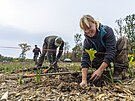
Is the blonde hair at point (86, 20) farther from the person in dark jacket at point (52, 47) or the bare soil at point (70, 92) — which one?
the person in dark jacket at point (52, 47)

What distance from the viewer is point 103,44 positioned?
3.21 meters

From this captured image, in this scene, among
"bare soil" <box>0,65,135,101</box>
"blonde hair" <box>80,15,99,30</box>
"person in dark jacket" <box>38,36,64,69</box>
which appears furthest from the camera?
"person in dark jacket" <box>38,36,64,69</box>

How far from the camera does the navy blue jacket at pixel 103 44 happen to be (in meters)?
3.09

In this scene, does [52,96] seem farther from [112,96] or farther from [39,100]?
[112,96]

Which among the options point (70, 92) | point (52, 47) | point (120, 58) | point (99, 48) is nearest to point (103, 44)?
point (99, 48)

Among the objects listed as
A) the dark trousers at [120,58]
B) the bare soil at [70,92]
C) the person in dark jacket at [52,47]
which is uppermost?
the person in dark jacket at [52,47]

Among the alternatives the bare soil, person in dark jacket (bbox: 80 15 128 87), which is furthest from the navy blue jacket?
the bare soil

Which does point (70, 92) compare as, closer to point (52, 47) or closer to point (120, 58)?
point (120, 58)

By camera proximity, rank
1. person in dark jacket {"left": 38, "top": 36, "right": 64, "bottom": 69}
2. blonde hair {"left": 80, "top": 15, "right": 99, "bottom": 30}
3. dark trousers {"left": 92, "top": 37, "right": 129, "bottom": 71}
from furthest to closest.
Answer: person in dark jacket {"left": 38, "top": 36, "right": 64, "bottom": 69}
dark trousers {"left": 92, "top": 37, "right": 129, "bottom": 71}
blonde hair {"left": 80, "top": 15, "right": 99, "bottom": 30}

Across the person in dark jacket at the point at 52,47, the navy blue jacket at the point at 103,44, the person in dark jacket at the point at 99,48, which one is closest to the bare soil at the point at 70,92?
the person in dark jacket at the point at 99,48

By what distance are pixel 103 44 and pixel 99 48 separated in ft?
0.37

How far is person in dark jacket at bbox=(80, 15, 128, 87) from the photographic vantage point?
3027 millimetres

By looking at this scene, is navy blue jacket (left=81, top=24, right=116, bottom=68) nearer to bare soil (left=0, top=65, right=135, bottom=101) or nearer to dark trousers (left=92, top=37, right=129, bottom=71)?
dark trousers (left=92, top=37, right=129, bottom=71)

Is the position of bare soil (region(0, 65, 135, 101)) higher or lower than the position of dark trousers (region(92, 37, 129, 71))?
lower
